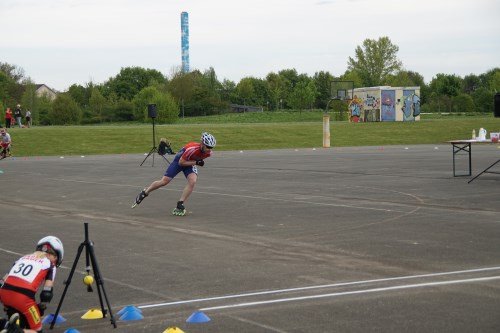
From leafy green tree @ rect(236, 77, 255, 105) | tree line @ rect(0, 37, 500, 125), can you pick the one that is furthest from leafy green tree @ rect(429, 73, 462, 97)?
leafy green tree @ rect(236, 77, 255, 105)

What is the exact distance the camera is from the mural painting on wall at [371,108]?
74.6 m

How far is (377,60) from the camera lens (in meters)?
140

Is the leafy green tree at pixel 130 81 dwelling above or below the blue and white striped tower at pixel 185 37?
below

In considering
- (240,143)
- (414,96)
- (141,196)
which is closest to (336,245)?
(141,196)

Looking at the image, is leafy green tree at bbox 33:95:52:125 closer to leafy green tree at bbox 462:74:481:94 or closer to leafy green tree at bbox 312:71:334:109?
leafy green tree at bbox 312:71:334:109

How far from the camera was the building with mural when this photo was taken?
74125 millimetres

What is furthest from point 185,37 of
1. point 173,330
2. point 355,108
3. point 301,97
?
point 173,330

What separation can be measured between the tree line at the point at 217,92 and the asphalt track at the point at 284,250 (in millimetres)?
71965

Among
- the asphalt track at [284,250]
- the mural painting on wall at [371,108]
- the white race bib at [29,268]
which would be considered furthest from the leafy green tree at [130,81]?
the white race bib at [29,268]

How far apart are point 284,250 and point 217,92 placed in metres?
121

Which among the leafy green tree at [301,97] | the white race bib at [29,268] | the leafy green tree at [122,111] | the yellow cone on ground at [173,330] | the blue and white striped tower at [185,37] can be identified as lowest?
the yellow cone on ground at [173,330]

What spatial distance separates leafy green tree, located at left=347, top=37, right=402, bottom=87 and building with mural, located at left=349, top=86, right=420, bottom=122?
210 ft

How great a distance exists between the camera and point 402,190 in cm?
2044

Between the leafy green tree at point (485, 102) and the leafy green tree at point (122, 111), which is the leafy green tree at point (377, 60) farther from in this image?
the leafy green tree at point (122, 111)
